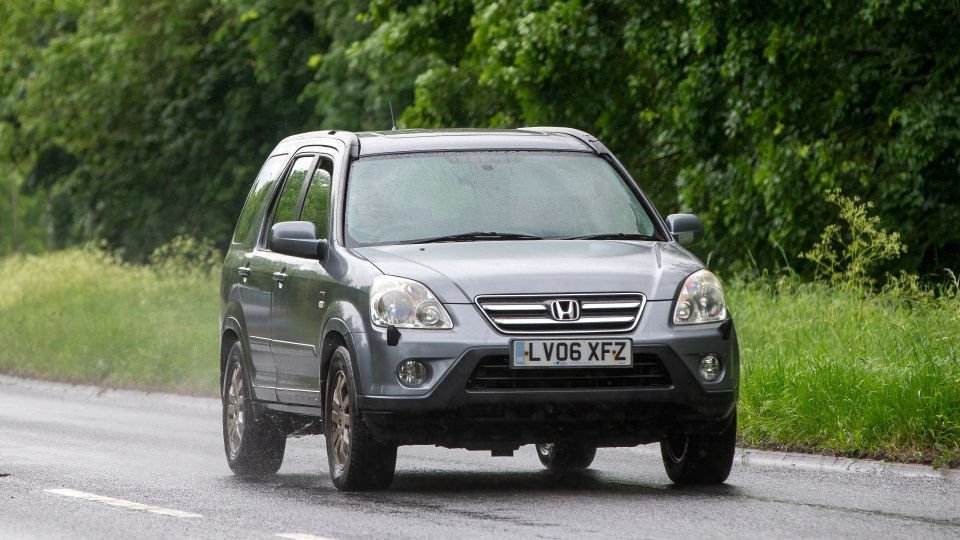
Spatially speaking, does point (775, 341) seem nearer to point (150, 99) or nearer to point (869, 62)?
point (869, 62)

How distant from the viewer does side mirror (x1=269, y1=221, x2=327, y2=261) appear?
9.68 m

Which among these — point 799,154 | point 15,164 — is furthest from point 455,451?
point 15,164

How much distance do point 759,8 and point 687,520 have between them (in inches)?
517

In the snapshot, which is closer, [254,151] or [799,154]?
[799,154]

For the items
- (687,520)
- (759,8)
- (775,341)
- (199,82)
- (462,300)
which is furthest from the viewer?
(199,82)

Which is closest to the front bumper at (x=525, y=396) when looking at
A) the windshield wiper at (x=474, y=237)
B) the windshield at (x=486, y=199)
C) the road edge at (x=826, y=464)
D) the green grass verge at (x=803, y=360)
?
the windshield wiper at (x=474, y=237)

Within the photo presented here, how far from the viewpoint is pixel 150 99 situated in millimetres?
39719

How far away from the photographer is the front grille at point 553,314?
8883mm

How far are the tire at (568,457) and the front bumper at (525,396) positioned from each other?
188 cm

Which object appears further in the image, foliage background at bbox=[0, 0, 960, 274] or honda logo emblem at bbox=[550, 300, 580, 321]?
foliage background at bbox=[0, 0, 960, 274]

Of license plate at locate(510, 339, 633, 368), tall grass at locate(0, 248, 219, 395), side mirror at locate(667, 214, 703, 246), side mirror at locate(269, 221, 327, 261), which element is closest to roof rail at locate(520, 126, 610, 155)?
side mirror at locate(667, 214, 703, 246)

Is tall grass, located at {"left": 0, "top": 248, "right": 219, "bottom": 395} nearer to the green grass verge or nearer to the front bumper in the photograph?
the green grass verge

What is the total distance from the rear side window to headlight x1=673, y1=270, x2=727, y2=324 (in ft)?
10.7

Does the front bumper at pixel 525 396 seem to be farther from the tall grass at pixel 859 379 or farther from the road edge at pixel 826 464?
the tall grass at pixel 859 379
